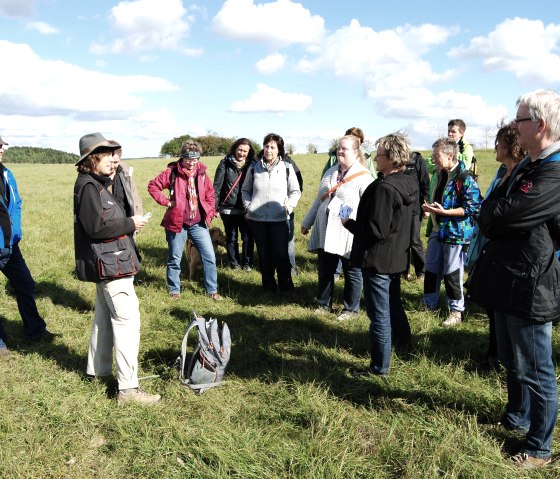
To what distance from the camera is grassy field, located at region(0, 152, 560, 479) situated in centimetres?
315

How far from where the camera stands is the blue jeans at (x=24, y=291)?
5258 millimetres

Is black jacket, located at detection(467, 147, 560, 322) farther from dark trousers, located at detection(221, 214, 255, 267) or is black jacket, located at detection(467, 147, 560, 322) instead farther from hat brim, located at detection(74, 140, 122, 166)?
dark trousers, located at detection(221, 214, 255, 267)

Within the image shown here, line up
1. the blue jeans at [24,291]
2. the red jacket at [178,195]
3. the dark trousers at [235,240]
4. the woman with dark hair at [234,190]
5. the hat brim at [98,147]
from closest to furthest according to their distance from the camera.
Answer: the hat brim at [98,147]
the blue jeans at [24,291]
the red jacket at [178,195]
the woman with dark hair at [234,190]
the dark trousers at [235,240]

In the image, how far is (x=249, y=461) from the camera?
319 centimetres

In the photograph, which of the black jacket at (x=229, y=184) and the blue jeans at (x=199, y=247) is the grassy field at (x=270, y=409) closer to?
the blue jeans at (x=199, y=247)

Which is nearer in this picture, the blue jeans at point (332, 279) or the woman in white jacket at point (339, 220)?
the woman in white jacket at point (339, 220)

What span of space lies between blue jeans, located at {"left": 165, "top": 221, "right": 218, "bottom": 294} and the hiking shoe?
9.55ft

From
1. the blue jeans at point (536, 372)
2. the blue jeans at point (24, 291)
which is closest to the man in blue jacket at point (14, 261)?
the blue jeans at point (24, 291)

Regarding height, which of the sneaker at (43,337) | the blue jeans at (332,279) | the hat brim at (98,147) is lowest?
the sneaker at (43,337)

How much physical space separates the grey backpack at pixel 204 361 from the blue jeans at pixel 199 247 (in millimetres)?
2372

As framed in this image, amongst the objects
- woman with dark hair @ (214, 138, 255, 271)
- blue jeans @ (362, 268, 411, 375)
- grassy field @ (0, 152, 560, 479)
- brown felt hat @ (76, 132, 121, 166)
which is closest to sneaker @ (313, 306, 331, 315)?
grassy field @ (0, 152, 560, 479)

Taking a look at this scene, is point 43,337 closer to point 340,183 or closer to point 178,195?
point 178,195

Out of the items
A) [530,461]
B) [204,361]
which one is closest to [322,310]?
[204,361]

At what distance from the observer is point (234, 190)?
8.18 m
